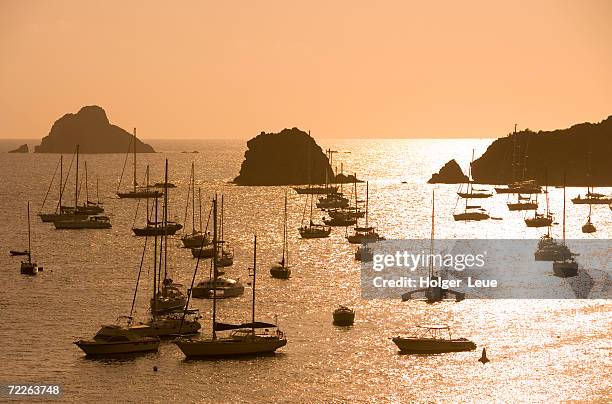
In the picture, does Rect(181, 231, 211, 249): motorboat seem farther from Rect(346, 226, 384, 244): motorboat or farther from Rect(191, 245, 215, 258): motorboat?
Rect(346, 226, 384, 244): motorboat

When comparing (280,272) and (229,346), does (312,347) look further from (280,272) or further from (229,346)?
(280,272)

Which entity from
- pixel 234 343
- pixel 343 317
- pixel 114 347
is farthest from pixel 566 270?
pixel 114 347

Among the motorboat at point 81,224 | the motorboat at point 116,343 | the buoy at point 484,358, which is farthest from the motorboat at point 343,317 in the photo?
the motorboat at point 81,224

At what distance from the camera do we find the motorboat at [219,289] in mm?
108188

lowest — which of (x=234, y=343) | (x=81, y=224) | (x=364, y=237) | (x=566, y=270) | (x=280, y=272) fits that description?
(x=234, y=343)

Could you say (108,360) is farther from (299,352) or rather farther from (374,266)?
(374,266)

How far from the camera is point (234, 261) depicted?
139250mm

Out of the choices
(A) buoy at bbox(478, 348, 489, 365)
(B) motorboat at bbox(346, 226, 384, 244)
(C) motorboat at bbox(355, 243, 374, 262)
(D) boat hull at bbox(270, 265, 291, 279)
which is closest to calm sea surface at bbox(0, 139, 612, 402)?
(A) buoy at bbox(478, 348, 489, 365)

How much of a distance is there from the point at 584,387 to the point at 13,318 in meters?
48.3

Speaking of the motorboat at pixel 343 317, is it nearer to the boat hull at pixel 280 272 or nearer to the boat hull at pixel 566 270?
the boat hull at pixel 280 272

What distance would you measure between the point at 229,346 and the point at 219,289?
80.8 feet

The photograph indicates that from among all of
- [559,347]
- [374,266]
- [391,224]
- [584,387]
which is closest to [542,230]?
[391,224]

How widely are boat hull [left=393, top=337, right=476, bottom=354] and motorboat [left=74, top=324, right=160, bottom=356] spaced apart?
18.4m

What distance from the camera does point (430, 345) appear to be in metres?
87.2
